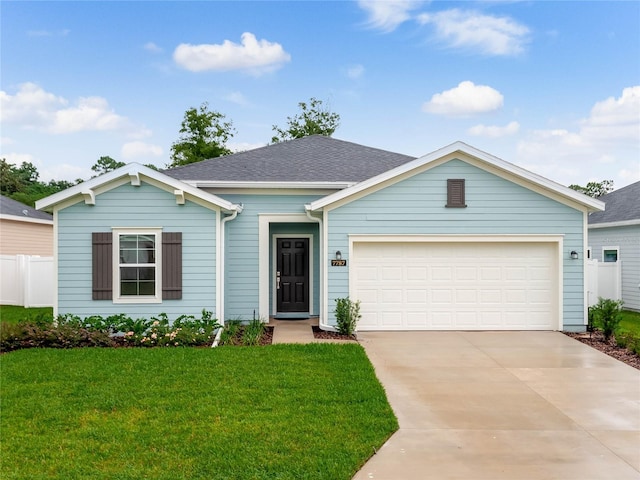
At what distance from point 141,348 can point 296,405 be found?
4304mm

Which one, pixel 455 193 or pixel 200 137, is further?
pixel 200 137

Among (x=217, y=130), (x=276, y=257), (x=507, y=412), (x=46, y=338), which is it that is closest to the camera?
(x=507, y=412)

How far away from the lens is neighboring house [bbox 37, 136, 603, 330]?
10.0 m

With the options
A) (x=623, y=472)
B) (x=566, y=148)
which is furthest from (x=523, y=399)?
(x=566, y=148)

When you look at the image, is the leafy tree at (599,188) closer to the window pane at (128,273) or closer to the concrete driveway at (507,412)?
the concrete driveway at (507,412)

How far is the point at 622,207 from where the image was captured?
16.3 metres

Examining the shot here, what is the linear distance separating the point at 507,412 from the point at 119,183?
8.40 meters

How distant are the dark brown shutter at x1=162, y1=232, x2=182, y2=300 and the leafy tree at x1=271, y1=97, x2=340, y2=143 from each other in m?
21.5

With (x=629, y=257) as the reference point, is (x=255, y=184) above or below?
above

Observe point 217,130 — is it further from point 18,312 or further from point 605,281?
point 605,281

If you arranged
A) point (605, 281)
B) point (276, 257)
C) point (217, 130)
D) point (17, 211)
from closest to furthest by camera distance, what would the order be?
point (276, 257) → point (605, 281) → point (17, 211) → point (217, 130)

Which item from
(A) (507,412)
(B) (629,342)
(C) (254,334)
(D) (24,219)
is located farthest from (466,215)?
(D) (24,219)

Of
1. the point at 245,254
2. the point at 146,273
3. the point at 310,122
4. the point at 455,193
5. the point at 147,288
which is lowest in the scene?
the point at 147,288

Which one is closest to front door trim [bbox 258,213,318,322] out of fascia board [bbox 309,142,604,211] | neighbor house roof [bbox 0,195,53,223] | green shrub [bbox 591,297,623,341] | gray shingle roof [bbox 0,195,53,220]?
fascia board [bbox 309,142,604,211]
